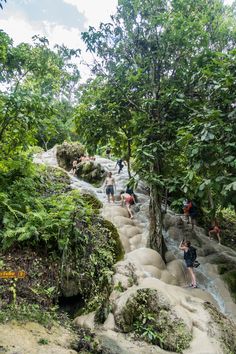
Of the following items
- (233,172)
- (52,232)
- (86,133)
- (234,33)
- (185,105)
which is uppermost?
(234,33)

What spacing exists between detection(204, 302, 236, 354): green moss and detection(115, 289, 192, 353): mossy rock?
73 cm

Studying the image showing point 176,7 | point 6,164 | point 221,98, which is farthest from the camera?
point 176,7

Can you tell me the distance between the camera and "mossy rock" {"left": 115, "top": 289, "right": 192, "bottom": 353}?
19.1 feet

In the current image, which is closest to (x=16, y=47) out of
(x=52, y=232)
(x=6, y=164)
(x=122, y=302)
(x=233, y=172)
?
(x=6, y=164)

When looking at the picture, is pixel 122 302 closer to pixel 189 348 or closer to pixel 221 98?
pixel 189 348

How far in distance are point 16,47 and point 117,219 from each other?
22.6 feet

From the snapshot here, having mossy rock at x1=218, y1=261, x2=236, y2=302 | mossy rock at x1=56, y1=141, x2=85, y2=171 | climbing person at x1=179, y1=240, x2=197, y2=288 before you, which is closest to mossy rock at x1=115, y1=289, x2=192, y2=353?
climbing person at x1=179, y1=240, x2=197, y2=288

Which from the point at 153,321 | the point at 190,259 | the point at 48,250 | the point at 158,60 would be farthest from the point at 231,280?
the point at 158,60

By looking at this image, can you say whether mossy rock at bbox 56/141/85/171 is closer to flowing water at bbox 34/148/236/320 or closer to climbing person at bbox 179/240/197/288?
flowing water at bbox 34/148/236/320

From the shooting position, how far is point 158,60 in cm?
1045

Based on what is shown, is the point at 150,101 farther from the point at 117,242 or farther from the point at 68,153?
the point at 68,153

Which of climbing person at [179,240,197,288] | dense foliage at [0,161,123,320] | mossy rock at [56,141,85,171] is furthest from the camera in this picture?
mossy rock at [56,141,85,171]

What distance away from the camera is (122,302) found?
652cm

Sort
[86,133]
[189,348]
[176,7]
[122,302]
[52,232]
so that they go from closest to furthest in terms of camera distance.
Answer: [189,348]
[122,302]
[52,232]
[176,7]
[86,133]
